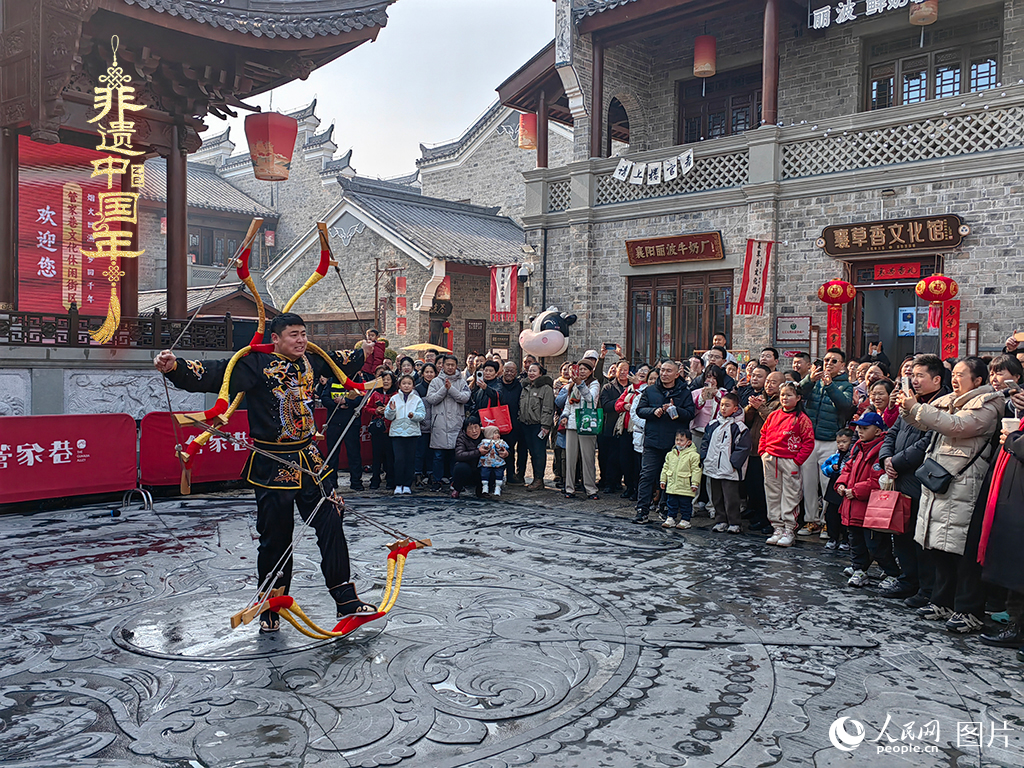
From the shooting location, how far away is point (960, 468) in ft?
16.5

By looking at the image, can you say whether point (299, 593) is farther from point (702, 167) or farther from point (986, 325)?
point (702, 167)

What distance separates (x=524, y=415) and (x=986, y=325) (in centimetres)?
661

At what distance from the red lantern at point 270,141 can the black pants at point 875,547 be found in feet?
33.0

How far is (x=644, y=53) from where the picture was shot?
16562 millimetres

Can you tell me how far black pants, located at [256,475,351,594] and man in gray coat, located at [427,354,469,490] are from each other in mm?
5252

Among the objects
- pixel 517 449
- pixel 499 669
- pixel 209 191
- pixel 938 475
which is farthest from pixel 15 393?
pixel 209 191

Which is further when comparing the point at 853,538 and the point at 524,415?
the point at 524,415

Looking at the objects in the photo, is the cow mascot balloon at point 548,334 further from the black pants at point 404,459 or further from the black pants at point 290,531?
the black pants at point 290,531

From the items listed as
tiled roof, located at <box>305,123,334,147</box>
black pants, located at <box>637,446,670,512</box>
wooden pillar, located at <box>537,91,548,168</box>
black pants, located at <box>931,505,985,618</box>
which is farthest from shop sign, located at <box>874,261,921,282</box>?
tiled roof, located at <box>305,123,334,147</box>

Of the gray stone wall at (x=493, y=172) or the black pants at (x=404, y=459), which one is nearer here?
the black pants at (x=404, y=459)

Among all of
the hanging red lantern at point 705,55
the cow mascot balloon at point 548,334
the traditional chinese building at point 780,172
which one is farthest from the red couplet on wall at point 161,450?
the hanging red lantern at point 705,55

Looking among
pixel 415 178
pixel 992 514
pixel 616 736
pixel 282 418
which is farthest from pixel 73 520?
pixel 415 178

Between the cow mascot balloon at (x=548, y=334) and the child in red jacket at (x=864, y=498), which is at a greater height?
the cow mascot balloon at (x=548, y=334)

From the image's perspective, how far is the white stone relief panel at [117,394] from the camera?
408 inches
